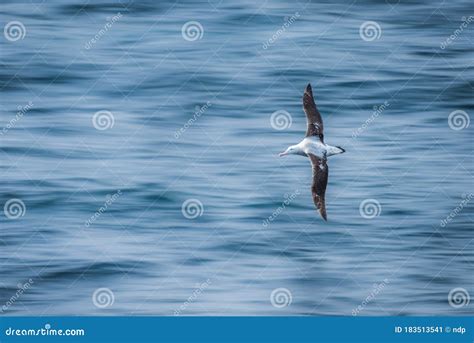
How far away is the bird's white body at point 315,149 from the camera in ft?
46.4

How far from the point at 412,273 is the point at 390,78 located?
10.1ft

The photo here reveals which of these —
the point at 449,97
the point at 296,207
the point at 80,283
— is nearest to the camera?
the point at 80,283

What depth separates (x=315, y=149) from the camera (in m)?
14.2

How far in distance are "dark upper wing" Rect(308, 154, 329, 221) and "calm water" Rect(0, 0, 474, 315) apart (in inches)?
11.7

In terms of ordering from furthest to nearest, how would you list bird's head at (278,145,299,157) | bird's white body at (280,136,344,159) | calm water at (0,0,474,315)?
1. bird's head at (278,145,299,157)
2. bird's white body at (280,136,344,159)
3. calm water at (0,0,474,315)

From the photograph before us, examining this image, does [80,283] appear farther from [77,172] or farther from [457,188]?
[457,188]

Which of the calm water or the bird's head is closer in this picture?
the calm water

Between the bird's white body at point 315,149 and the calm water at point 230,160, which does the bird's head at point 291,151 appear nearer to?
the bird's white body at point 315,149

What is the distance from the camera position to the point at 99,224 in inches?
555

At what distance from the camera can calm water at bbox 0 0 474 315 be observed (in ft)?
44.4

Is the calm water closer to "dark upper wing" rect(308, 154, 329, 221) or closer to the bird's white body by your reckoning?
"dark upper wing" rect(308, 154, 329, 221)

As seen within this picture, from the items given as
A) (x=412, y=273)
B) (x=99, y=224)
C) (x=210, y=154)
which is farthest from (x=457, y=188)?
(x=99, y=224)

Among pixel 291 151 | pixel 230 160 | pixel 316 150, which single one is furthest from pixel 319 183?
pixel 230 160

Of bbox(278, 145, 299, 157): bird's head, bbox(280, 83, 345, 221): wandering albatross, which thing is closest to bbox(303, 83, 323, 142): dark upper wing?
bbox(280, 83, 345, 221): wandering albatross
